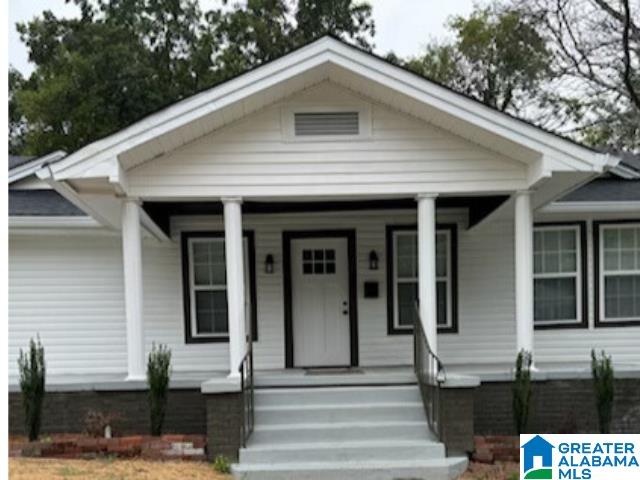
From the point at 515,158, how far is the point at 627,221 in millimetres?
3026

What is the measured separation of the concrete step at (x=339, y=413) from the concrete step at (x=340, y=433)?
0.45 feet

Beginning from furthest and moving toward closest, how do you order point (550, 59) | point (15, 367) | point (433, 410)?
point (550, 59)
point (15, 367)
point (433, 410)

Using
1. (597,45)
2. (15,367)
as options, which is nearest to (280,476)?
(15,367)

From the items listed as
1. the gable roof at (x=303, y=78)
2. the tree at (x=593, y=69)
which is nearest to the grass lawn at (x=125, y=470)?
the gable roof at (x=303, y=78)

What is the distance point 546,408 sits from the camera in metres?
7.35

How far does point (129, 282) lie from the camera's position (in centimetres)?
730

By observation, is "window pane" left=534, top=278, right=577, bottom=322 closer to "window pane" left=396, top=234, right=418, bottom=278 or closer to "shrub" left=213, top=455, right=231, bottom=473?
"window pane" left=396, top=234, right=418, bottom=278

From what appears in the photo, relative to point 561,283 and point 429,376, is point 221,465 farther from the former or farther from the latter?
point 561,283

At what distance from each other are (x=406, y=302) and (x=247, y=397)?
3.38m

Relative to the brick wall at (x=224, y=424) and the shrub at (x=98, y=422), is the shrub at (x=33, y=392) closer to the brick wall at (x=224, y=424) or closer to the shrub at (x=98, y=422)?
the shrub at (x=98, y=422)

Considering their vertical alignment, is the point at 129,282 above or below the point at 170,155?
below

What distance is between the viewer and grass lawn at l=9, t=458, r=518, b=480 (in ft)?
18.2

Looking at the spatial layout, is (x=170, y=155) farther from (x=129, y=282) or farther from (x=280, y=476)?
(x=280, y=476)

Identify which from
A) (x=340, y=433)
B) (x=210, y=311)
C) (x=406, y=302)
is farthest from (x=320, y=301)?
(x=340, y=433)
